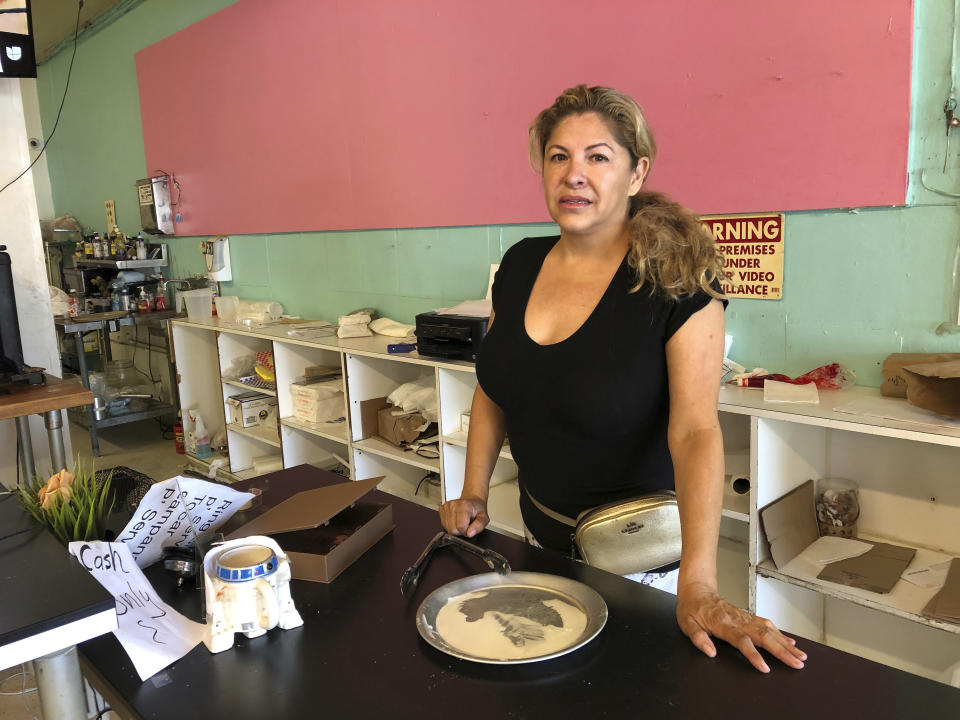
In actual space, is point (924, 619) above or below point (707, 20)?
below

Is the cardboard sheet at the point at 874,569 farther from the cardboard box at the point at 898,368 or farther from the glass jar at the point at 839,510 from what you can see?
the cardboard box at the point at 898,368

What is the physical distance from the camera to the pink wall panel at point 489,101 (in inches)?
77.9

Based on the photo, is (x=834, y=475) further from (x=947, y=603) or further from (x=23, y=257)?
(x=23, y=257)

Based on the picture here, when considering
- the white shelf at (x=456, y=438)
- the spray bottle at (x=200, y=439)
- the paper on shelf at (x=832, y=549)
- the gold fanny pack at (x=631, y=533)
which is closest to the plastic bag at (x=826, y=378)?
the paper on shelf at (x=832, y=549)

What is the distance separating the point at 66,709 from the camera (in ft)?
3.25

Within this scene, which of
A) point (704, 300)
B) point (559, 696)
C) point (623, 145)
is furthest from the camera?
point (623, 145)

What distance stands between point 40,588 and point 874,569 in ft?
6.02

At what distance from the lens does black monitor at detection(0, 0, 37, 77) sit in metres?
3.19

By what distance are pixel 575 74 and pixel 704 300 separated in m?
1.58

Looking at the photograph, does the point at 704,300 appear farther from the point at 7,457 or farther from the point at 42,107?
the point at 42,107

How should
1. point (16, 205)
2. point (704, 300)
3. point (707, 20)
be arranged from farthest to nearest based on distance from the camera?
point (16, 205) → point (707, 20) → point (704, 300)

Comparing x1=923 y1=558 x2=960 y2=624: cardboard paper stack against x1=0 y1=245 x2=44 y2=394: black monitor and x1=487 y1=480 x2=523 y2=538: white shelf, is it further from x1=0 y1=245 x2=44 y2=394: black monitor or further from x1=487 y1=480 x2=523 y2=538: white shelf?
x1=0 y1=245 x2=44 y2=394: black monitor

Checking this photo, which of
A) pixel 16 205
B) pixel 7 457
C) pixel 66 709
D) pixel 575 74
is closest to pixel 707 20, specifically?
pixel 575 74

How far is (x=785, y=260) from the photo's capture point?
85.3 inches
